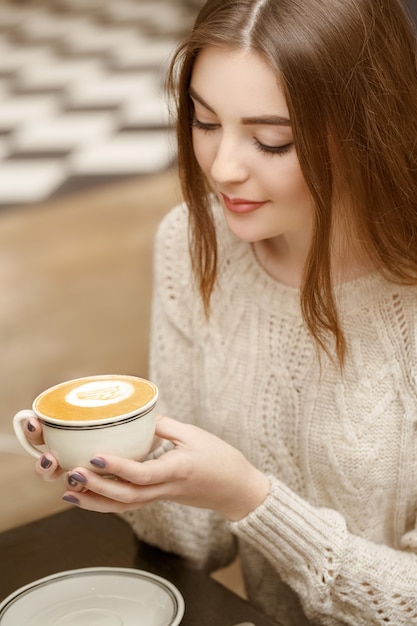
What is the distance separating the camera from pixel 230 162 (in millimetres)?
1085

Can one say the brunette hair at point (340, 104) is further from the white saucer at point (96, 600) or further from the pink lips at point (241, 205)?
the white saucer at point (96, 600)

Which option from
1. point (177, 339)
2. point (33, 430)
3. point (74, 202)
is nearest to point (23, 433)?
point (33, 430)

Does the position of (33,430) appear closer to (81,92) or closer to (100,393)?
(100,393)

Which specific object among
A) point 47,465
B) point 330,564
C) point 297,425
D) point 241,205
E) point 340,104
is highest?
point 340,104

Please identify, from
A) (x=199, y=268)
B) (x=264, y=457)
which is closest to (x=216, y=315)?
(x=199, y=268)

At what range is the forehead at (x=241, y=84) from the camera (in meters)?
1.05

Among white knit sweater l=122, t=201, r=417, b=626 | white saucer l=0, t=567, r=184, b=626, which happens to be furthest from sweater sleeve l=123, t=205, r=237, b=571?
white saucer l=0, t=567, r=184, b=626

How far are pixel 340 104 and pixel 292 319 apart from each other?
A: 33 cm

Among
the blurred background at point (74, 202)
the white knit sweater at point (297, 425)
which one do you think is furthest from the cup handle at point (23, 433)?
the blurred background at point (74, 202)

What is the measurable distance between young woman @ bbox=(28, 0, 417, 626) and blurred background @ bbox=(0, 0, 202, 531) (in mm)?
289

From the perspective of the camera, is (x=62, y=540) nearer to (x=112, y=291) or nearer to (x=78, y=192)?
(x=112, y=291)

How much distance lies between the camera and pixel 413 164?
3.73 ft

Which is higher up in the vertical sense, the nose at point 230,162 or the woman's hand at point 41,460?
the nose at point 230,162

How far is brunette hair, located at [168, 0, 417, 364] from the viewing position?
1.05 m
